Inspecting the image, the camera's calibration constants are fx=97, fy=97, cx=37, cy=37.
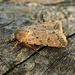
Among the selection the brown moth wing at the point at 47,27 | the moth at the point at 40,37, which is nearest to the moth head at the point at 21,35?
the moth at the point at 40,37

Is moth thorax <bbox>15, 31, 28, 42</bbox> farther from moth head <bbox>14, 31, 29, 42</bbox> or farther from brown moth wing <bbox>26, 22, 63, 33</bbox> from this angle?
brown moth wing <bbox>26, 22, 63, 33</bbox>

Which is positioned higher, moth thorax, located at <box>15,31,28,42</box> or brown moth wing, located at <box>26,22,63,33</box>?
brown moth wing, located at <box>26,22,63,33</box>

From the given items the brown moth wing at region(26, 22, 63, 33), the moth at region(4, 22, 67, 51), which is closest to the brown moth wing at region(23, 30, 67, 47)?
the moth at region(4, 22, 67, 51)

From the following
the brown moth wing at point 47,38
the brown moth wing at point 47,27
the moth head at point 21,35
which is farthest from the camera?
the brown moth wing at point 47,27

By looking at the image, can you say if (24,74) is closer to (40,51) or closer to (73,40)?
(40,51)

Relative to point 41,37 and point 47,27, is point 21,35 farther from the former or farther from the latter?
point 47,27

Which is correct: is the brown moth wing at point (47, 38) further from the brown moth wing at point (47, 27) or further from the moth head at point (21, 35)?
the brown moth wing at point (47, 27)

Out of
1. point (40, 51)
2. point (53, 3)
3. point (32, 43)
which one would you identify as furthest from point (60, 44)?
point (53, 3)

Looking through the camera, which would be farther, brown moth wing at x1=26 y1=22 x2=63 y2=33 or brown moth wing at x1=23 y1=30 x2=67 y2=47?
brown moth wing at x1=26 y1=22 x2=63 y2=33
